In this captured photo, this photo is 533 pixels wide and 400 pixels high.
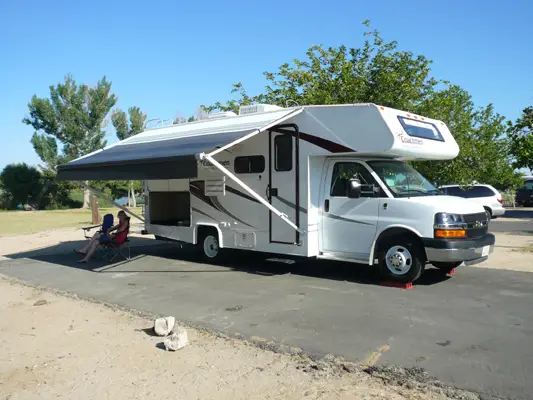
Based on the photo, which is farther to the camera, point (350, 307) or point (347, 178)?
point (347, 178)

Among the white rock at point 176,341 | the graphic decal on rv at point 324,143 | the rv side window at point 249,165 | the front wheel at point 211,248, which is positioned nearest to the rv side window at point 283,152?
the graphic decal on rv at point 324,143

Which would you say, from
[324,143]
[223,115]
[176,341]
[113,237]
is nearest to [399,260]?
[324,143]

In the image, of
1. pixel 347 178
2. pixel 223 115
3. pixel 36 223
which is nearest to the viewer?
pixel 347 178

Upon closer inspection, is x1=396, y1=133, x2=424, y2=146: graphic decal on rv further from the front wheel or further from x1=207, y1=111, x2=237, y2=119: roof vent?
the front wheel

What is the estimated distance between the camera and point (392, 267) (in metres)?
7.76

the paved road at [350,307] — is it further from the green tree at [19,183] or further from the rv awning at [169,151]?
the green tree at [19,183]

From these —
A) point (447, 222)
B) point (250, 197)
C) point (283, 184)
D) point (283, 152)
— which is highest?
point (283, 152)

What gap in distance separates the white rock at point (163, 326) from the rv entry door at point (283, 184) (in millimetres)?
3525

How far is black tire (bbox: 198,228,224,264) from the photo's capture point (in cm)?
1039

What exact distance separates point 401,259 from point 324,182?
1870 mm

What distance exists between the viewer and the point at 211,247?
34.6 feet

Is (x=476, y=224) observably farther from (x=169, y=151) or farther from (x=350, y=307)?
(x=169, y=151)

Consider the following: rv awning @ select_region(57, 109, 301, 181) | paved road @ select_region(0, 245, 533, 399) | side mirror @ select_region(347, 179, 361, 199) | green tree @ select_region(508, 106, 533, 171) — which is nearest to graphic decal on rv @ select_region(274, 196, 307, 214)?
side mirror @ select_region(347, 179, 361, 199)

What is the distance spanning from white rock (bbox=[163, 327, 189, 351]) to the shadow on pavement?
385cm
